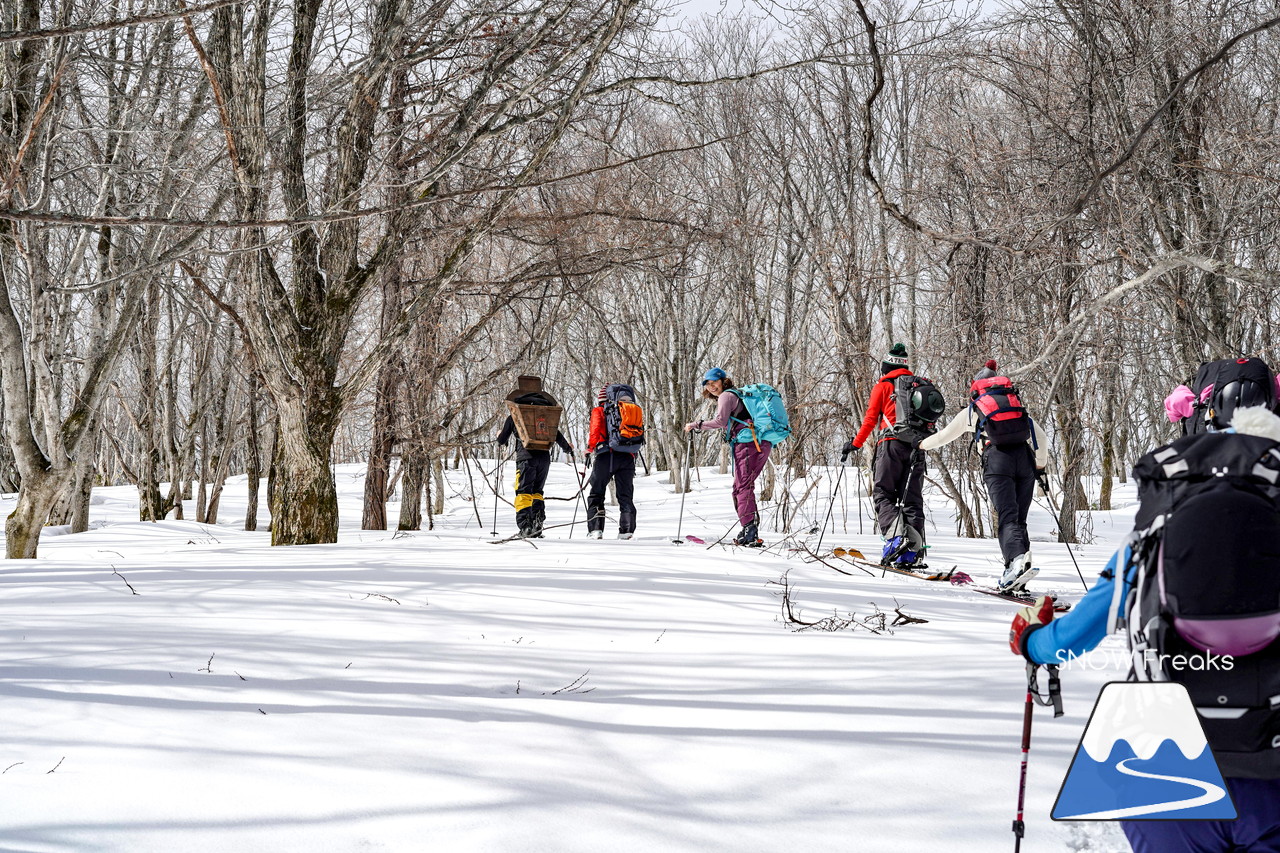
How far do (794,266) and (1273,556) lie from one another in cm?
2184

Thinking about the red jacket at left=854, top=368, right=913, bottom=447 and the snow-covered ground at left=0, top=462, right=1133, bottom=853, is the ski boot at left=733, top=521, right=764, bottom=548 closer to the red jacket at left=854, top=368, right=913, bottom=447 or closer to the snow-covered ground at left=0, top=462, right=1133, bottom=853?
the red jacket at left=854, top=368, right=913, bottom=447

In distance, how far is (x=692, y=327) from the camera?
88.9 ft

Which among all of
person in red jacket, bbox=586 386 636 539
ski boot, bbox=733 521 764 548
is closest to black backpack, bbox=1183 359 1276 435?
ski boot, bbox=733 521 764 548

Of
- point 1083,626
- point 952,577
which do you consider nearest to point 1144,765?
point 1083,626

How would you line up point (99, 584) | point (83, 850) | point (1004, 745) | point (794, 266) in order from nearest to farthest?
1. point (83, 850)
2. point (1004, 745)
3. point (99, 584)
4. point (794, 266)

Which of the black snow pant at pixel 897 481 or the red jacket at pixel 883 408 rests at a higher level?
the red jacket at pixel 883 408

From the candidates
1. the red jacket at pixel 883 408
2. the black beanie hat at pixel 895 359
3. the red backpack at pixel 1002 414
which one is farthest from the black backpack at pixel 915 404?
the red backpack at pixel 1002 414

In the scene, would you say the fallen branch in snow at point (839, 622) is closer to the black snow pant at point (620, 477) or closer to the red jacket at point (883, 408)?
the red jacket at point (883, 408)

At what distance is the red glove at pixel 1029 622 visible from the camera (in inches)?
81.7

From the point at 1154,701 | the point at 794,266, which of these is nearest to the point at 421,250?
the point at 1154,701

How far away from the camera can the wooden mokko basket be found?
31.6ft

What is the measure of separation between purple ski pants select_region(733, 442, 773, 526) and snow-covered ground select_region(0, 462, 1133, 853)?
3.34 meters

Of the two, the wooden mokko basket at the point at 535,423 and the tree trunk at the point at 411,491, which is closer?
the wooden mokko basket at the point at 535,423

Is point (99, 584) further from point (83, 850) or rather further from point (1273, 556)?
point (1273, 556)
